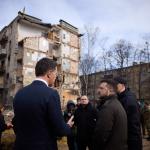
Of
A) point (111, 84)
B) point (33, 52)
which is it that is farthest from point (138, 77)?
point (111, 84)

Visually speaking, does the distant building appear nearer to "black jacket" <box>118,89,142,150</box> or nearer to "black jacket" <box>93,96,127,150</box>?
"black jacket" <box>118,89,142,150</box>

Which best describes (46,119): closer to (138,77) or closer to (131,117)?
(131,117)

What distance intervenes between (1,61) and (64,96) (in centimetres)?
1283

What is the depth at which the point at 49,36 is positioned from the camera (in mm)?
52125

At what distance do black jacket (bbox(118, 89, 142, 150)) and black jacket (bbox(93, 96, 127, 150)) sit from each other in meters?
0.62

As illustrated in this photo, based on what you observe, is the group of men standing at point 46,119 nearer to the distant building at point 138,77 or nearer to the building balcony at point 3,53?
the building balcony at point 3,53

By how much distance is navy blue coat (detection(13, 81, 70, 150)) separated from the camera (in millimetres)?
3379

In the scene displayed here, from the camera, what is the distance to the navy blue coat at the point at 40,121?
11.1ft

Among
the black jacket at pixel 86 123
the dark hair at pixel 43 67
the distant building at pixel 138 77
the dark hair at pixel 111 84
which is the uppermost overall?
the distant building at pixel 138 77

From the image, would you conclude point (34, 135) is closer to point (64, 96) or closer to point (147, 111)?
point (147, 111)

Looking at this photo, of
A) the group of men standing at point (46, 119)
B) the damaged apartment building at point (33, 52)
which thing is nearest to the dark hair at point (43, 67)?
the group of men standing at point (46, 119)

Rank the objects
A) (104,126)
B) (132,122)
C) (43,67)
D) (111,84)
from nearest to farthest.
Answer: (43,67) → (104,126) → (111,84) → (132,122)

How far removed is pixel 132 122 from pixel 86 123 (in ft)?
7.79

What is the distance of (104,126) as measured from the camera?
4395mm
